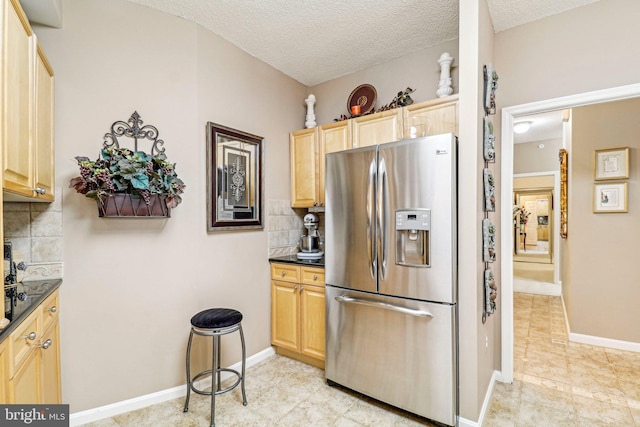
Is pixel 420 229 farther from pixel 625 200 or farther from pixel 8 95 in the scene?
pixel 625 200

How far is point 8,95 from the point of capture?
1.20 meters

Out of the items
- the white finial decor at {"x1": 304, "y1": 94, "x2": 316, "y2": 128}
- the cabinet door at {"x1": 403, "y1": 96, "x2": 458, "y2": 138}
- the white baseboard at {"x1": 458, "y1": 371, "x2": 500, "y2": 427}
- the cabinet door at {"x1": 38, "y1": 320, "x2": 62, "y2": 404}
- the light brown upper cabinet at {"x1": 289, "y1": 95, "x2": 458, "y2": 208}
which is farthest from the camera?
the white finial decor at {"x1": 304, "y1": 94, "x2": 316, "y2": 128}

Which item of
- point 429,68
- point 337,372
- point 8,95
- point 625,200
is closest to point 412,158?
point 429,68

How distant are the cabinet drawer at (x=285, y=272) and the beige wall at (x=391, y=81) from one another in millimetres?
1515

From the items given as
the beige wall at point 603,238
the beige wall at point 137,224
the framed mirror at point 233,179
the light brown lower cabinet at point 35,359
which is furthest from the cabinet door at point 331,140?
the beige wall at point 603,238

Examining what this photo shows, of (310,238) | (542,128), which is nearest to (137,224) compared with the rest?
(310,238)

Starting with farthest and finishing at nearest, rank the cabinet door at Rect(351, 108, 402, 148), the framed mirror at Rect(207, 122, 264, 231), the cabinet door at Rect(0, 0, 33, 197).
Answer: the cabinet door at Rect(351, 108, 402, 148)
the framed mirror at Rect(207, 122, 264, 231)
the cabinet door at Rect(0, 0, 33, 197)

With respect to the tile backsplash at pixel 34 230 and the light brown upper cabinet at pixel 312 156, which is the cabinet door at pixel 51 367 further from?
the light brown upper cabinet at pixel 312 156

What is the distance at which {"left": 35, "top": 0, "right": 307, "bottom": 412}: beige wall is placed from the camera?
1895 millimetres

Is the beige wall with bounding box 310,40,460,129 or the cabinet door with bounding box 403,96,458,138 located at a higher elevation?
the beige wall with bounding box 310,40,460,129

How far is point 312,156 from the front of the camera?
303 cm

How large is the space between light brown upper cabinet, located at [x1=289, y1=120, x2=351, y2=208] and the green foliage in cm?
142

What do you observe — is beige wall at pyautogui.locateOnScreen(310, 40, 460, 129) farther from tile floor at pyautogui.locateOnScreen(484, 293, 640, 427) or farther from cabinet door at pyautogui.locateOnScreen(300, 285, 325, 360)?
tile floor at pyautogui.locateOnScreen(484, 293, 640, 427)

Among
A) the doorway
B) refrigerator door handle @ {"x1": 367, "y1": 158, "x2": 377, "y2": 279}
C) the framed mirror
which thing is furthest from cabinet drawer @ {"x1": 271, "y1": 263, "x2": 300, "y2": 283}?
the doorway
